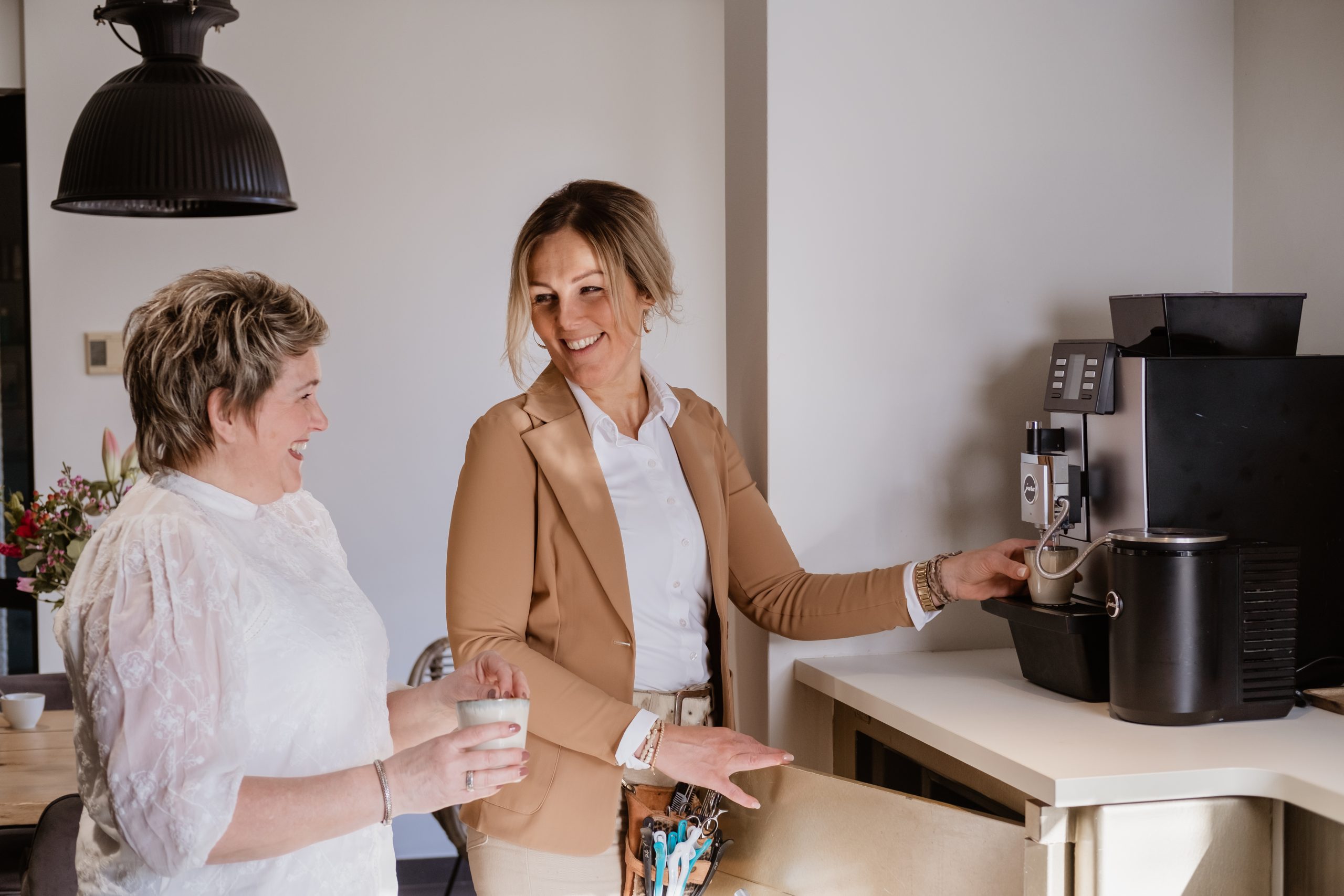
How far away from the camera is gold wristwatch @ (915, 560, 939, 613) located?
5.82 feet

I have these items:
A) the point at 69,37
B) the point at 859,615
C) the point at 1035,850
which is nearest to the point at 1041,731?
the point at 1035,850

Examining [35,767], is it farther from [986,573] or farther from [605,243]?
[986,573]

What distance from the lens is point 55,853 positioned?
1.85 meters

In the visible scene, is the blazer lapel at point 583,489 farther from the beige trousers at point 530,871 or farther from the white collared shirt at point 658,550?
the beige trousers at point 530,871

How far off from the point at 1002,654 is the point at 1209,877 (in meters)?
0.66

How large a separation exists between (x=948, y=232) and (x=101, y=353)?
2.64 m

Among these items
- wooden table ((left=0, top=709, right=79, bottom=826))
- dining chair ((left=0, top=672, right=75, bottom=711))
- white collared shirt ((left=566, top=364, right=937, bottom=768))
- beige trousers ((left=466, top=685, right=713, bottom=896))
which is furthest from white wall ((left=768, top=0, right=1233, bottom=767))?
dining chair ((left=0, top=672, right=75, bottom=711))

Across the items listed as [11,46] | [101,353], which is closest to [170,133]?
[101,353]

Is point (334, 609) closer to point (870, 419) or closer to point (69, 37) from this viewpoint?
point (870, 419)

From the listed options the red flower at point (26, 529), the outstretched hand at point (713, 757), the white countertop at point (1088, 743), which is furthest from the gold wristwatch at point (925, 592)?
the red flower at point (26, 529)

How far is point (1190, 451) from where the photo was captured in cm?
162

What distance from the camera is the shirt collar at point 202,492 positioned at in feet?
4.10

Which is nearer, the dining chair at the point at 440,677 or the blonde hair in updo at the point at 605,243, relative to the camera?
the blonde hair in updo at the point at 605,243

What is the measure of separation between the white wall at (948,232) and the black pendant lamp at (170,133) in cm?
89
